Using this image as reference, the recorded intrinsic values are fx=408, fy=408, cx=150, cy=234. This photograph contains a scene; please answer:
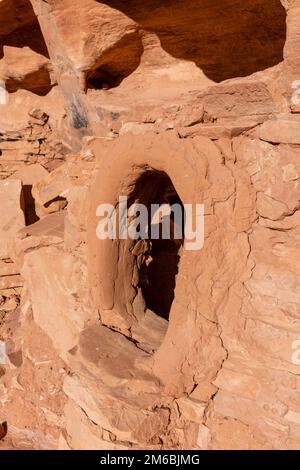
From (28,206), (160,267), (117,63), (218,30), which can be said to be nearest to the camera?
(218,30)

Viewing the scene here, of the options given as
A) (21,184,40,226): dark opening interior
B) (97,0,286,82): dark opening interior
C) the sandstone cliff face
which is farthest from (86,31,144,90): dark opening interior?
(21,184,40,226): dark opening interior

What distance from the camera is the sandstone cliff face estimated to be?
2102 mm

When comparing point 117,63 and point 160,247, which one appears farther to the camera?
point 160,247

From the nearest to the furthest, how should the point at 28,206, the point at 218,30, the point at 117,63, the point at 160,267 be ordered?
the point at 218,30
the point at 117,63
the point at 160,267
the point at 28,206

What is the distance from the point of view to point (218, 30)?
372 cm

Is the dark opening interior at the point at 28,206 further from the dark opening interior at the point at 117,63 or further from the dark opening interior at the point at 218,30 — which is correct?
the dark opening interior at the point at 218,30

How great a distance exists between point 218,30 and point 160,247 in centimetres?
221

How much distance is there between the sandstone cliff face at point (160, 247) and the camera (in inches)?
82.7

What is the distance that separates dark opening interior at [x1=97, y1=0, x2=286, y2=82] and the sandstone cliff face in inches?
0.5

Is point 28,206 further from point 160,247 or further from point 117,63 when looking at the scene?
point 117,63

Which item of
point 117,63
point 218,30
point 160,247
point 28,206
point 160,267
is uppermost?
point 218,30

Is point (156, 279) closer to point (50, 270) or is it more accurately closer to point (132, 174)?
point (50, 270)

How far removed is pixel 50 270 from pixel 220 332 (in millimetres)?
1783

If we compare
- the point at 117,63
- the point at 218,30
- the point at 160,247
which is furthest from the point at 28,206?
the point at 218,30
